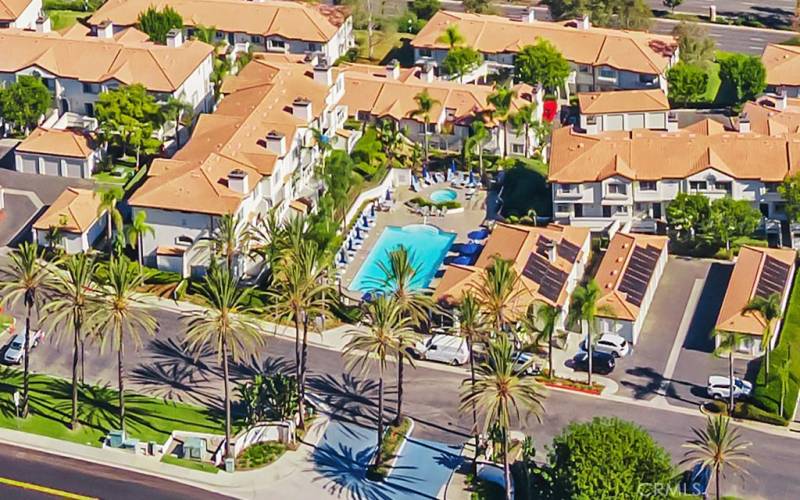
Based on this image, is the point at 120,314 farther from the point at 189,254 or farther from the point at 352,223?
the point at 352,223

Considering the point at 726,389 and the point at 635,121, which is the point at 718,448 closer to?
the point at 726,389

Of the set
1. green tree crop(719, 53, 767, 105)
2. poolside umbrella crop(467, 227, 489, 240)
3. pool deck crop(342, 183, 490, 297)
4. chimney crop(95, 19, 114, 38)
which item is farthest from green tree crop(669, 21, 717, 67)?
chimney crop(95, 19, 114, 38)

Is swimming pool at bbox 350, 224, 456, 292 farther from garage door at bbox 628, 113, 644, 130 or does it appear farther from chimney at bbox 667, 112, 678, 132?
garage door at bbox 628, 113, 644, 130

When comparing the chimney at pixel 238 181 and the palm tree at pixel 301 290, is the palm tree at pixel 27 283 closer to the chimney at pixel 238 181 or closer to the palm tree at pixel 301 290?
the palm tree at pixel 301 290

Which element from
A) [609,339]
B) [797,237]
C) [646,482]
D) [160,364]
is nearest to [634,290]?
[609,339]

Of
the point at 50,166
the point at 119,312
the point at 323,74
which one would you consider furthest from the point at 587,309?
the point at 50,166
